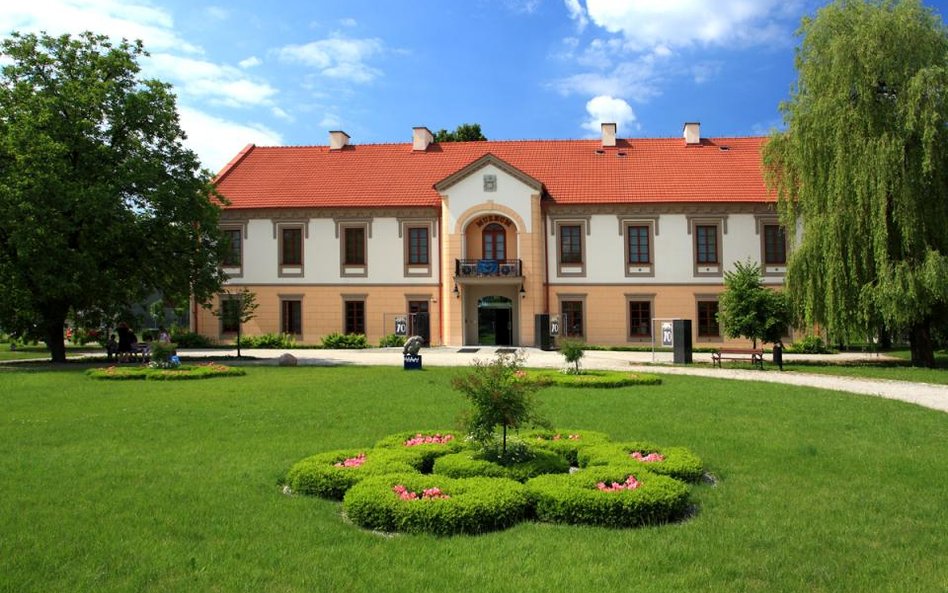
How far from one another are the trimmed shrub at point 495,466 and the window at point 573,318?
91.1 feet

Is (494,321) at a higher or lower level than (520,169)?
lower

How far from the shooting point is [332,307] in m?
36.3

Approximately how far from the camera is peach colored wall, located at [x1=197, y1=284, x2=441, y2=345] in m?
36.0

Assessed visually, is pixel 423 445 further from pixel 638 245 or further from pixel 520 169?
pixel 520 169

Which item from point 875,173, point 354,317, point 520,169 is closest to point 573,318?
point 520,169

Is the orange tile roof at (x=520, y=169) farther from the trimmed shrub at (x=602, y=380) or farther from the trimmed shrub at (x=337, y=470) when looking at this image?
the trimmed shrub at (x=337, y=470)

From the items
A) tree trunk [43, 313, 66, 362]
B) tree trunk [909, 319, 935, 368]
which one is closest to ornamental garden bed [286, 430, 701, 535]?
tree trunk [909, 319, 935, 368]

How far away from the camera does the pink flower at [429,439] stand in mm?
8519

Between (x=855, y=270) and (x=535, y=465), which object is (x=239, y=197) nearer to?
(x=855, y=270)

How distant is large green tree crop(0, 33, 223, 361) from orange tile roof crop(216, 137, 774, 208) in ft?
35.0

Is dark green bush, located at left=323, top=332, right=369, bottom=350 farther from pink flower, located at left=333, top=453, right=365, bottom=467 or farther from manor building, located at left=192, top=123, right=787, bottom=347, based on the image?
pink flower, located at left=333, top=453, right=365, bottom=467

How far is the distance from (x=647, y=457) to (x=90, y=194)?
70.2ft

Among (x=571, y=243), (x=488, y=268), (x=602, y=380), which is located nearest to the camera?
(x=602, y=380)

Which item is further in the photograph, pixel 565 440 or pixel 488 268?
pixel 488 268
